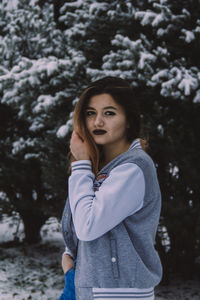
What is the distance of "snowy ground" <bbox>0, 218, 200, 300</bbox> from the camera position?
15.5 feet

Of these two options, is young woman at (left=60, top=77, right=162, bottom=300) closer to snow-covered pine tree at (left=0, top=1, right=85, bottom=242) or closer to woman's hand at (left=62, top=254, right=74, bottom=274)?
woman's hand at (left=62, top=254, right=74, bottom=274)

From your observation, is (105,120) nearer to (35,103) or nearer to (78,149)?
(78,149)

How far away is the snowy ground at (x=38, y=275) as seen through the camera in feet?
15.5

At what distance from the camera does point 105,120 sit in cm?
152

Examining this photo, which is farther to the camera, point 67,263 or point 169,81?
point 169,81

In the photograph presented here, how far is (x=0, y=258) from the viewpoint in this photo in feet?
21.5

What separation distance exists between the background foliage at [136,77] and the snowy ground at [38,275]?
35cm

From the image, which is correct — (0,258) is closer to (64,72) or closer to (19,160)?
(19,160)

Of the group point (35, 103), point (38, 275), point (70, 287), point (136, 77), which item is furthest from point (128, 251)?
point (38, 275)

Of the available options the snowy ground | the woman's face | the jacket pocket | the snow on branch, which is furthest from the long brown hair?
the snowy ground

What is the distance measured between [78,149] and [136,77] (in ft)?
10.3

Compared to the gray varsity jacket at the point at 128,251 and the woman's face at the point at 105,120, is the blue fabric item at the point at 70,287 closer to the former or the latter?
the gray varsity jacket at the point at 128,251

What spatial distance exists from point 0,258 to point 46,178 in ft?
8.58

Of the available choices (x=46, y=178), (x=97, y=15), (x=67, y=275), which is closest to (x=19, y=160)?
(x=46, y=178)
